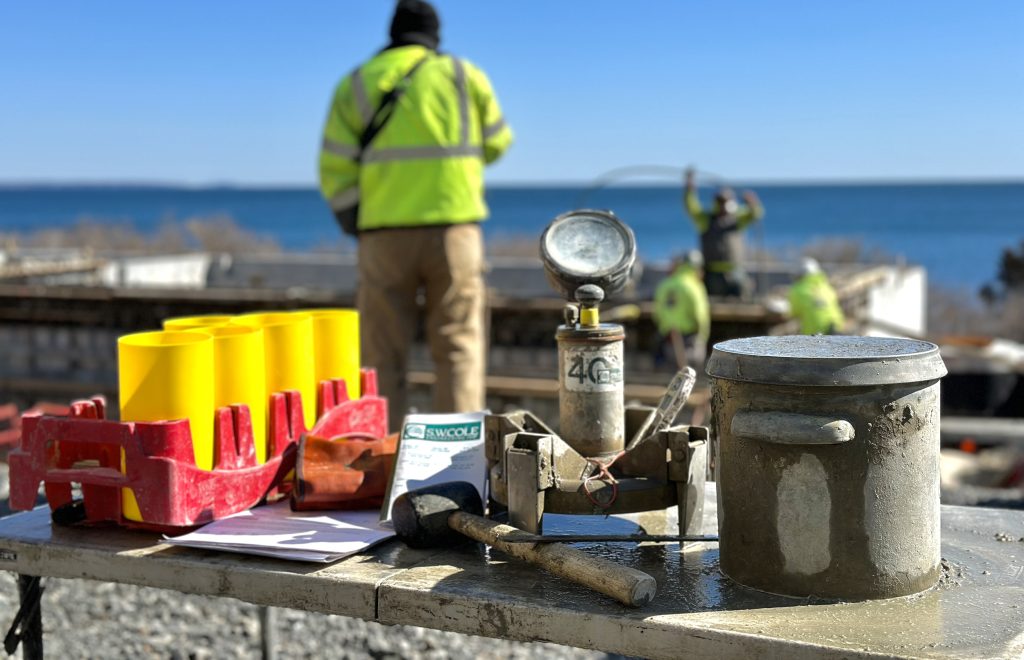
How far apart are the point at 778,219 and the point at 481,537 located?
127 m

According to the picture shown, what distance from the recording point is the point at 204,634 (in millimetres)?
5023

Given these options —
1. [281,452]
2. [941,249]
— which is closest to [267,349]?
[281,452]

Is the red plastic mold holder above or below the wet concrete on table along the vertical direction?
above

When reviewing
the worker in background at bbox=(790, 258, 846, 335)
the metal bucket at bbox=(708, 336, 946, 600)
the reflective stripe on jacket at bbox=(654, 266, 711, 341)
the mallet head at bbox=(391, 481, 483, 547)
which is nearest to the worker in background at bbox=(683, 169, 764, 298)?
the worker in background at bbox=(790, 258, 846, 335)

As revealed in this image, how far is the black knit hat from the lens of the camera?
5.55m

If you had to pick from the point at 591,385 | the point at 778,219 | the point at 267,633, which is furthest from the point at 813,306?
the point at 778,219

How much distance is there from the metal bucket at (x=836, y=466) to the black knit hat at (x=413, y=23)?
3.57 meters

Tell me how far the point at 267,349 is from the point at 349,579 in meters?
0.99

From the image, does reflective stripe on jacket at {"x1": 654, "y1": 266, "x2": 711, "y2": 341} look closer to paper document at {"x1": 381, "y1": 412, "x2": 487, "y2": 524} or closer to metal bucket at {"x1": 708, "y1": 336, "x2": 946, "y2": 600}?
paper document at {"x1": 381, "y1": 412, "x2": 487, "y2": 524}

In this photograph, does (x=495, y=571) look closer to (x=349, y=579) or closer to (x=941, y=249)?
(x=349, y=579)

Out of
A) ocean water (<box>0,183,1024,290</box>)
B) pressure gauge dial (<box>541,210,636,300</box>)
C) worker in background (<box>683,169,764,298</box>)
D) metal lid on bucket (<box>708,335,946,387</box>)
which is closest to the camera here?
metal lid on bucket (<box>708,335,946,387</box>)

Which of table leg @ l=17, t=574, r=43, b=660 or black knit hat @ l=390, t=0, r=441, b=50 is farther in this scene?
black knit hat @ l=390, t=0, r=441, b=50

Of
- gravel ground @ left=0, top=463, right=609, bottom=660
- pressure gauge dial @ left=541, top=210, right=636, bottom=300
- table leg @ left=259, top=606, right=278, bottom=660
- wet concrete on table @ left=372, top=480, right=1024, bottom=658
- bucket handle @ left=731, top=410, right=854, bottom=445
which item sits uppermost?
pressure gauge dial @ left=541, top=210, right=636, bottom=300

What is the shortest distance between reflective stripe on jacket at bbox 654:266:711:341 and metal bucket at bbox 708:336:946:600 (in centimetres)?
941
